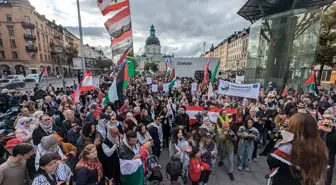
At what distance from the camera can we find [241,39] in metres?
70.4

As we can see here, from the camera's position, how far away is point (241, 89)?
7879 mm

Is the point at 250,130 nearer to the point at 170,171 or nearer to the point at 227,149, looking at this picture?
the point at 227,149

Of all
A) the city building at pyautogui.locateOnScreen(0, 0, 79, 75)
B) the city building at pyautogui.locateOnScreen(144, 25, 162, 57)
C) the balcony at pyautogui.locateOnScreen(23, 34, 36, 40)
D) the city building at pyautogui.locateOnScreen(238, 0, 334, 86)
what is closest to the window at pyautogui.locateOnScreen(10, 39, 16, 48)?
the city building at pyautogui.locateOnScreen(0, 0, 79, 75)

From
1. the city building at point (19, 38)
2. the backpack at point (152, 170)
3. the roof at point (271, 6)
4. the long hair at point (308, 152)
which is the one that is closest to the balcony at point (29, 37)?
the city building at point (19, 38)

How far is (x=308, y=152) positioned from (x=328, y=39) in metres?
30.1

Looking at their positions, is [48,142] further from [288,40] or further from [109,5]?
[288,40]

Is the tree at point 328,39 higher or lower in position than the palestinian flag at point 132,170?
higher

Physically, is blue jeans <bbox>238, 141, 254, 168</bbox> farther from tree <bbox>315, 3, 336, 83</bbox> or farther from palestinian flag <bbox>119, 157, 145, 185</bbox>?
tree <bbox>315, 3, 336, 83</bbox>

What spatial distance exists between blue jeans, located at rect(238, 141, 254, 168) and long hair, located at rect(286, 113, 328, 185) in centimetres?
312

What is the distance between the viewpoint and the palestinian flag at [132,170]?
3.18m

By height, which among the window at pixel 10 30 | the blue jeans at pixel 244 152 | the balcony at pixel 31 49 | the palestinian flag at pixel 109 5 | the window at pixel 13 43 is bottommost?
the blue jeans at pixel 244 152

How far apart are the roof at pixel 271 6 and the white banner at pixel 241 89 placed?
15041mm

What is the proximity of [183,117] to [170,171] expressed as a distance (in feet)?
9.11

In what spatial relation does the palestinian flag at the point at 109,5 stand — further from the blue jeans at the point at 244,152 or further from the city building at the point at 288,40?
the city building at the point at 288,40
